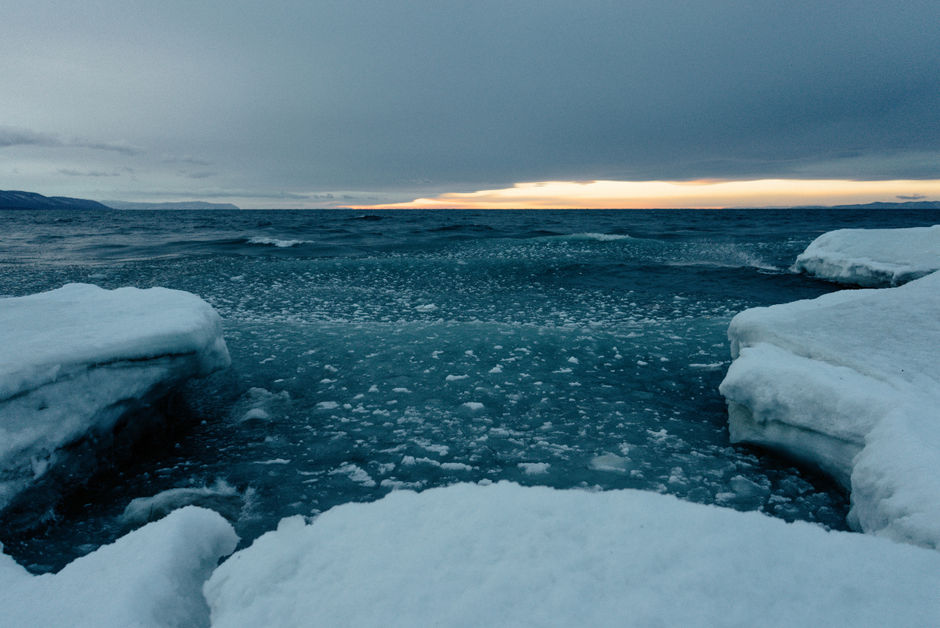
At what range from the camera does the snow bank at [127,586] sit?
2045 millimetres

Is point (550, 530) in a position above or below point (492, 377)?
above

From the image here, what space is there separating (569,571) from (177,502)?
3.37 meters

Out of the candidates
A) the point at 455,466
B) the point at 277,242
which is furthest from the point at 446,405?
the point at 277,242

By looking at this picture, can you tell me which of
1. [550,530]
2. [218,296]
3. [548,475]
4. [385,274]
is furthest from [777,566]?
→ [385,274]

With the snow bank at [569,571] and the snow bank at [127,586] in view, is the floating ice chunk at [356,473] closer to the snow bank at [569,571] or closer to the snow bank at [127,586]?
the snow bank at [127,586]

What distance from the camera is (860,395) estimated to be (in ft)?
12.5

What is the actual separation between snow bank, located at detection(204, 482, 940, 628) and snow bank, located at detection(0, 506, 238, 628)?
183 mm

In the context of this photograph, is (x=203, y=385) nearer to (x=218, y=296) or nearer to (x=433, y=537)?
(x=433, y=537)

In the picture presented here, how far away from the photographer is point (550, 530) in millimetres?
2273

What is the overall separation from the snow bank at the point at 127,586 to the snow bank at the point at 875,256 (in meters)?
15.6

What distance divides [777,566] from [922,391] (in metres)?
2.98

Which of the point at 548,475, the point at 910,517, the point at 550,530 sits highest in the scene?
the point at 550,530

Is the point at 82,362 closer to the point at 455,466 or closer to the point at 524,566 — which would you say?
the point at 455,466

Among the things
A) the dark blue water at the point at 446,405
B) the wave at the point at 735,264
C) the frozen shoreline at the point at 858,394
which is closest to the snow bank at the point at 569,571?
the frozen shoreline at the point at 858,394
